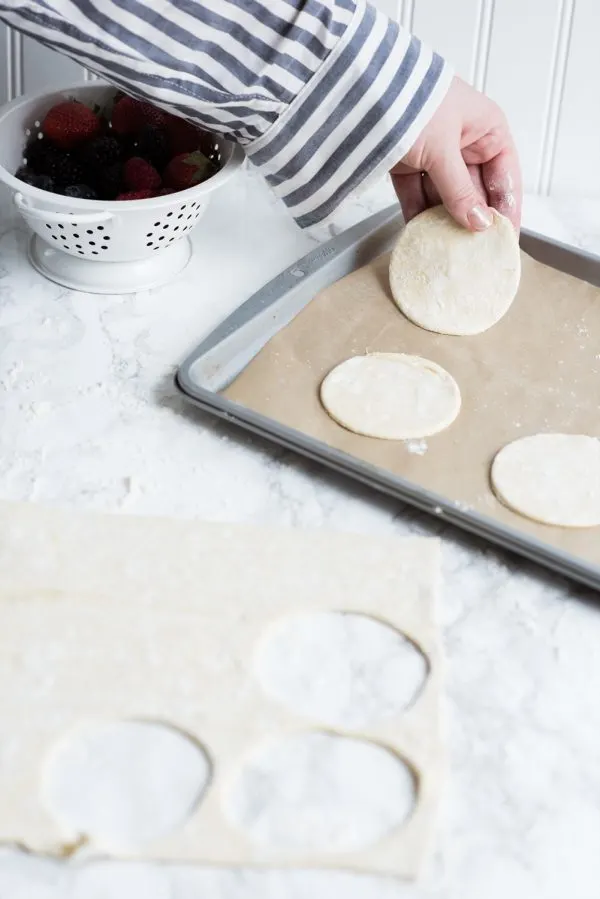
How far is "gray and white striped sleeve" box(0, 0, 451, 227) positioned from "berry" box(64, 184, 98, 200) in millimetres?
147

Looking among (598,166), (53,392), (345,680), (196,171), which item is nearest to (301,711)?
(345,680)

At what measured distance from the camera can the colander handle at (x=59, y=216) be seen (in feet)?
3.13

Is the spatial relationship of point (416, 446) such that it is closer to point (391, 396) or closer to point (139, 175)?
point (391, 396)

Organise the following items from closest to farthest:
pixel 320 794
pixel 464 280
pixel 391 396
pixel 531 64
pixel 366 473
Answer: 1. pixel 320 794
2. pixel 366 473
3. pixel 391 396
4. pixel 464 280
5. pixel 531 64

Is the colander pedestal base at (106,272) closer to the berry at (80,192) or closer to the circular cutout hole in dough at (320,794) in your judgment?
the berry at (80,192)

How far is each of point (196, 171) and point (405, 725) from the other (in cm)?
63

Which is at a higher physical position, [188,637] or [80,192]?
[80,192]

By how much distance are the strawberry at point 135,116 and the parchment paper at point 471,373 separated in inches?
10.2

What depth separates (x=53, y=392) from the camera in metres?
0.94

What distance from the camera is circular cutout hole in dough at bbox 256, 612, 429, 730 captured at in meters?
0.67

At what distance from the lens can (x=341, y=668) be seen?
69 centimetres

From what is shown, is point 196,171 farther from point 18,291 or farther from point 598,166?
point 598,166

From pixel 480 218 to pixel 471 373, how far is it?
0.16 metres

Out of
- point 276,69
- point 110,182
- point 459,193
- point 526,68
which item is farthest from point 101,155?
point 526,68
